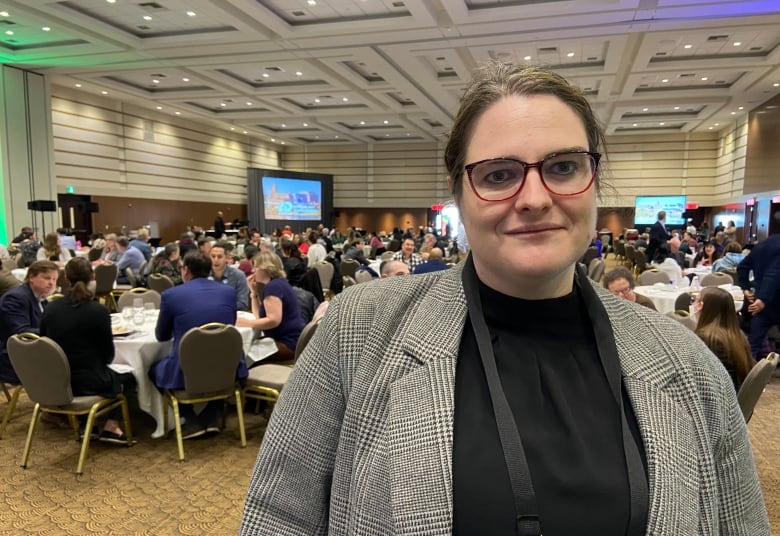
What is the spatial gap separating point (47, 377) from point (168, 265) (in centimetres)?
413

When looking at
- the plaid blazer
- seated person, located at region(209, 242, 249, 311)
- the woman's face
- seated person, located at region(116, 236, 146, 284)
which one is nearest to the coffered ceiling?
seated person, located at region(209, 242, 249, 311)

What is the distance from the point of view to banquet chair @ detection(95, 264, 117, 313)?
26.3 ft

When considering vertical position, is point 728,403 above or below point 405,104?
below

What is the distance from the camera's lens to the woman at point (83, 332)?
3.72 meters

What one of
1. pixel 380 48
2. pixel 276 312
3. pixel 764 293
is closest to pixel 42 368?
pixel 276 312

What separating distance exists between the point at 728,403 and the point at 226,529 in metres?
2.95

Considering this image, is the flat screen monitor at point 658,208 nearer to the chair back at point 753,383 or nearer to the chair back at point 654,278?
the chair back at point 654,278

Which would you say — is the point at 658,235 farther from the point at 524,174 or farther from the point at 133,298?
the point at 524,174

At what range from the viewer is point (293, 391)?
909 mm

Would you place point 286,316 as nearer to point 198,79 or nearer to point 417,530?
point 417,530

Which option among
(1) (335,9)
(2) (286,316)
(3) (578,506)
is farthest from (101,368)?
(1) (335,9)

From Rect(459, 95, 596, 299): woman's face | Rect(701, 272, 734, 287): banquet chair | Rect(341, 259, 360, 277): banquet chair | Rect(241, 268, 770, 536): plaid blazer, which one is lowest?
Rect(341, 259, 360, 277): banquet chair

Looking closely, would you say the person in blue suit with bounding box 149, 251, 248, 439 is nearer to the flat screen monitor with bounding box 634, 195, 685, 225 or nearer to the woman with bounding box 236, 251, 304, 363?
the woman with bounding box 236, 251, 304, 363

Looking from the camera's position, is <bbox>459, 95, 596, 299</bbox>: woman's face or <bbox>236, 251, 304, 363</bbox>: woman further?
<bbox>236, 251, 304, 363</bbox>: woman
